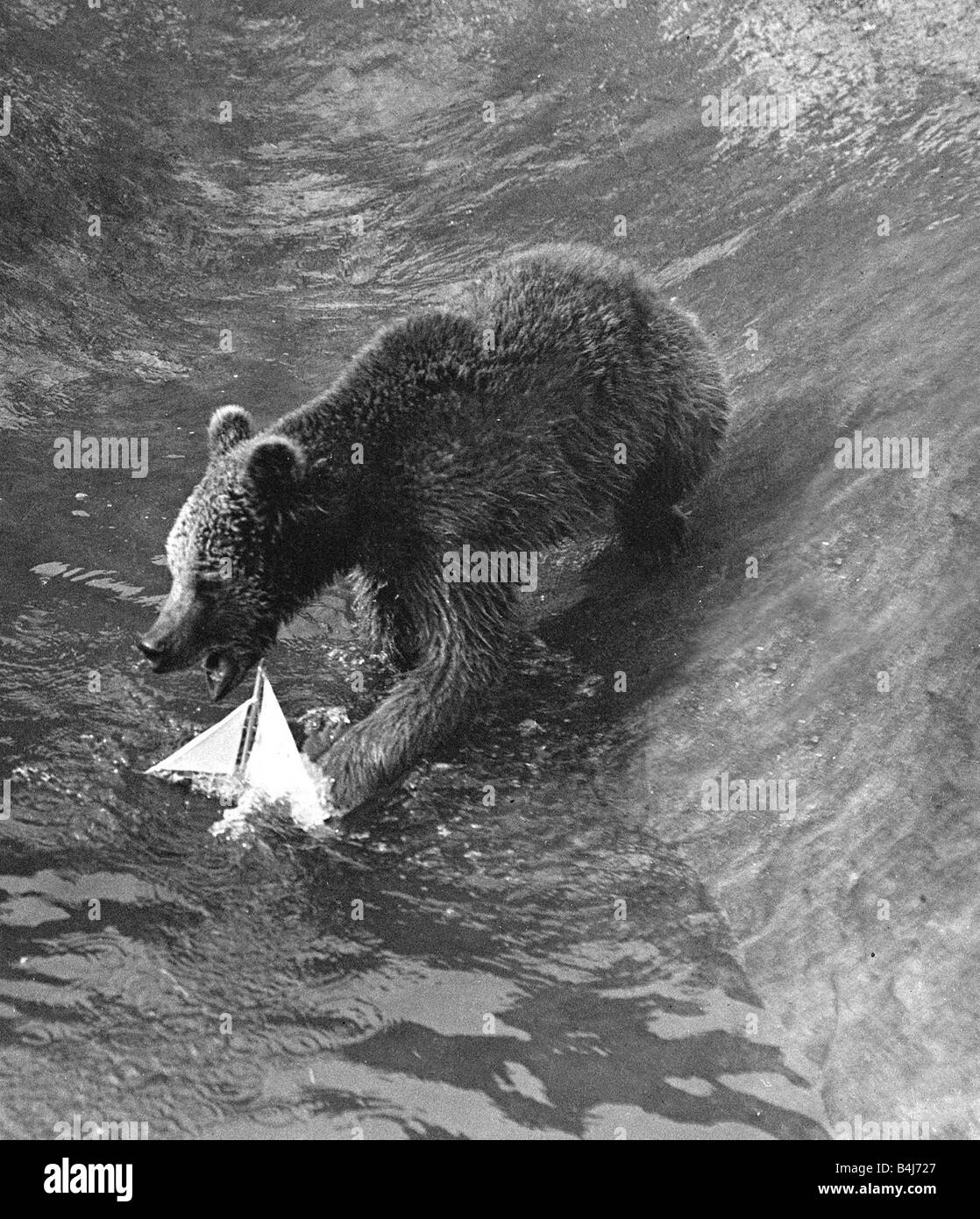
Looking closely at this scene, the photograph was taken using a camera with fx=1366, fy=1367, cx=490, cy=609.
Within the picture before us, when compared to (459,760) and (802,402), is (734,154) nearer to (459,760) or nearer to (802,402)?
(802,402)

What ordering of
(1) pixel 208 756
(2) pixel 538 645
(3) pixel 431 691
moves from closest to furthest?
(1) pixel 208 756 < (3) pixel 431 691 < (2) pixel 538 645

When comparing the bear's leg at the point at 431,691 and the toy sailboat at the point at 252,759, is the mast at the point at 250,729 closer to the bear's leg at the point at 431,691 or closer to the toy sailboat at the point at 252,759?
the toy sailboat at the point at 252,759

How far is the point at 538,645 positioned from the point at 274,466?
1886 millimetres

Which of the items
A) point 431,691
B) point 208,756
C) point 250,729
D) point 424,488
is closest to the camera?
point 208,756

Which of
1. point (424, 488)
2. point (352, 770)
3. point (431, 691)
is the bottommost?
point (352, 770)

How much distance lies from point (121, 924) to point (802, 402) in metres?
5.17

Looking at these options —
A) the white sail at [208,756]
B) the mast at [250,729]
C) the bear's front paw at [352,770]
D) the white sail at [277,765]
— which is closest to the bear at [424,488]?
the bear's front paw at [352,770]

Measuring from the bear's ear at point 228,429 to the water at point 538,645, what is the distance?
111 centimetres

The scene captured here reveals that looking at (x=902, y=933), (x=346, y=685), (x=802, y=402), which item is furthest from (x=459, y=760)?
(x=802, y=402)

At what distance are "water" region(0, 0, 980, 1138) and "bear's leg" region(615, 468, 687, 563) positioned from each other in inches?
Answer: 7.9

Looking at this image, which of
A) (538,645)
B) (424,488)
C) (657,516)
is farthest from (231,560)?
(657,516)

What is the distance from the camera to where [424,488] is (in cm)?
697

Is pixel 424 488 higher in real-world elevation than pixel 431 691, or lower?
higher

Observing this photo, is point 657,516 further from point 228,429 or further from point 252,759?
point 252,759
